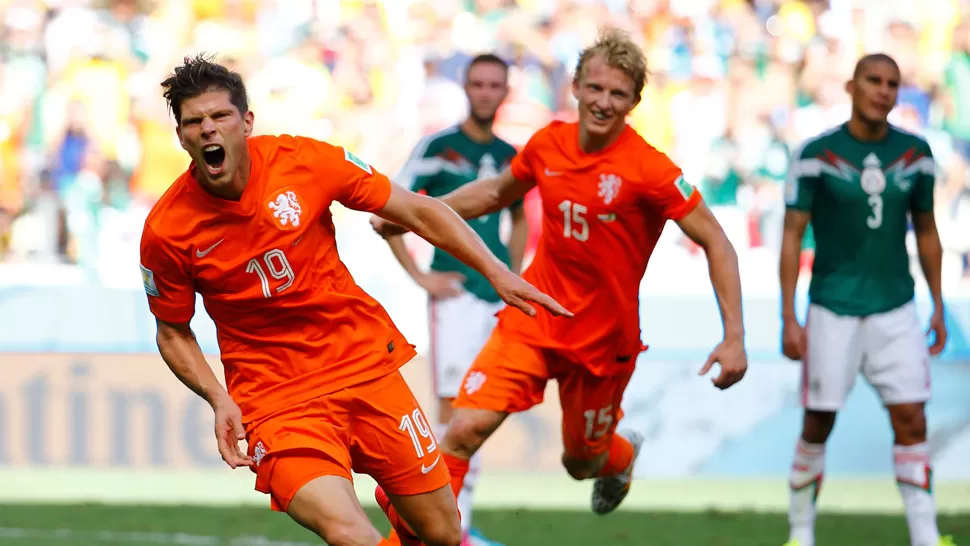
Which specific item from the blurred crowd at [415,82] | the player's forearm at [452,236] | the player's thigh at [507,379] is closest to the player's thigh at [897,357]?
the player's thigh at [507,379]

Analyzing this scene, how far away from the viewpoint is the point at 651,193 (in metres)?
5.47

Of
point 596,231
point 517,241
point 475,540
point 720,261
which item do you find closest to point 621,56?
point 596,231

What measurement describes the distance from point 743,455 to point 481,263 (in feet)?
17.5

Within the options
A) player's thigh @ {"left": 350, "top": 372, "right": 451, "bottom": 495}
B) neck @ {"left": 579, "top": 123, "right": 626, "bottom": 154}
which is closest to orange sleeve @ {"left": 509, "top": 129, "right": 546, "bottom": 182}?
neck @ {"left": 579, "top": 123, "right": 626, "bottom": 154}

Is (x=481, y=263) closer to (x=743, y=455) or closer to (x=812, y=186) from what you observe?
(x=812, y=186)

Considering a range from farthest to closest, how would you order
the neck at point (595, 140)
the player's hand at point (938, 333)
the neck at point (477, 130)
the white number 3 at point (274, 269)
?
the neck at point (477, 130) < the player's hand at point (938, 333) < the neck at point (595, 140) < the white number 3 at point (274, 269)

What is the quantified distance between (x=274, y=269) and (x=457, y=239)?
0.57 metres

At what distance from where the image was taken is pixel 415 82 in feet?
39.9

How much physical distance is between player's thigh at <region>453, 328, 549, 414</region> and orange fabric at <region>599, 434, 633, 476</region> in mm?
779

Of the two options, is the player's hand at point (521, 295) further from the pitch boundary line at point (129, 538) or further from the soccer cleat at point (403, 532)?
the pitch boundary line at point (129, 538)

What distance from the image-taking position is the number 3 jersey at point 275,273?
4.32m

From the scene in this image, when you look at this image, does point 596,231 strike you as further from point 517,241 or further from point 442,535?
point 517,241

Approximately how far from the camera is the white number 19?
6.63 metres

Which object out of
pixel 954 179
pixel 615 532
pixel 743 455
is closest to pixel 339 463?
pixel 615 532
